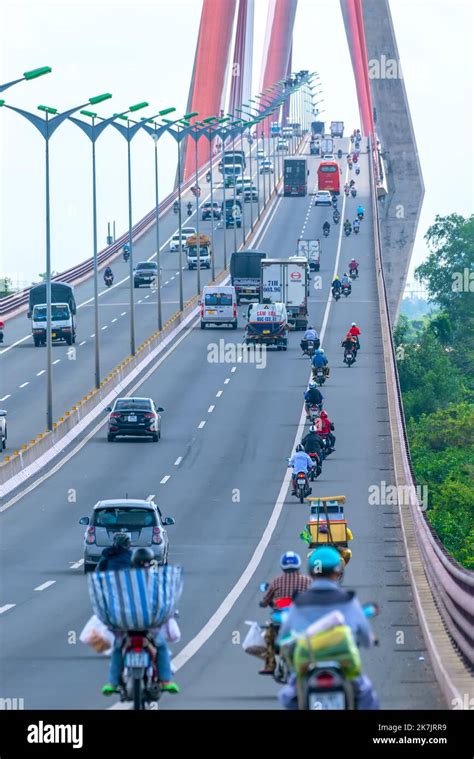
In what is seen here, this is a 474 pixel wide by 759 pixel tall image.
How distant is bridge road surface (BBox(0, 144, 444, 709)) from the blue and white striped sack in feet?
11.5

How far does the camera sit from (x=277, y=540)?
37438mm

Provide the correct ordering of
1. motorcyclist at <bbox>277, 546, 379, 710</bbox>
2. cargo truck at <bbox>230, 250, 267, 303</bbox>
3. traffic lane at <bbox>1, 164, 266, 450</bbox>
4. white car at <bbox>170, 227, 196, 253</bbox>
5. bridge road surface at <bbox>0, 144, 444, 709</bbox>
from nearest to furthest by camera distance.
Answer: motorcyclist at <bbox>277, 546, 379, 710</bbox> → bridge road surface at <bbox>0, 144, 444, 709</bbox> → traffic lane at <bbox>1, 164, 266, 450</bbox> → cargo truck at <bbox>230, 250, 267, 303</bbox> → white car at <bbox>170, 227, 196, 253</bbox>

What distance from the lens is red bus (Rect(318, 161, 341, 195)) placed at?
6216 inches

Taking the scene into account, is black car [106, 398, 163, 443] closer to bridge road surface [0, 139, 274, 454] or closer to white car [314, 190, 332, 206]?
bridge road surface [0, 139, 274, 454]

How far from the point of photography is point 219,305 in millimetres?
88375

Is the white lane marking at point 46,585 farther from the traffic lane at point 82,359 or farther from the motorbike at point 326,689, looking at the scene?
the traffic lane at point 82,359

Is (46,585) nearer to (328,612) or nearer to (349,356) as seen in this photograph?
(328,612)

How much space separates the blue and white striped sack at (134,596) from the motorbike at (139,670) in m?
0.12

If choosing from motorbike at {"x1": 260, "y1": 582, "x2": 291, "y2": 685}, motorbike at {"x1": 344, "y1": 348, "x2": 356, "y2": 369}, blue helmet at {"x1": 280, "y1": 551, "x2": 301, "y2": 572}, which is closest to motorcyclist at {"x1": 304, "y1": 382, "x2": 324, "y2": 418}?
motorbike at {"x1": 344, "y1": 348, "x2": 356, "y2": 369}

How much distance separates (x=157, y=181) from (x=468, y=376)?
6800cm

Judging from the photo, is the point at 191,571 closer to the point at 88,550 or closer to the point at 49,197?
the point at 88,550

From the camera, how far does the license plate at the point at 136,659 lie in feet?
45.5

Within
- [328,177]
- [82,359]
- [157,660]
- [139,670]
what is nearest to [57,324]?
[82,359]

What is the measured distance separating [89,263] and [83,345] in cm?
4400
